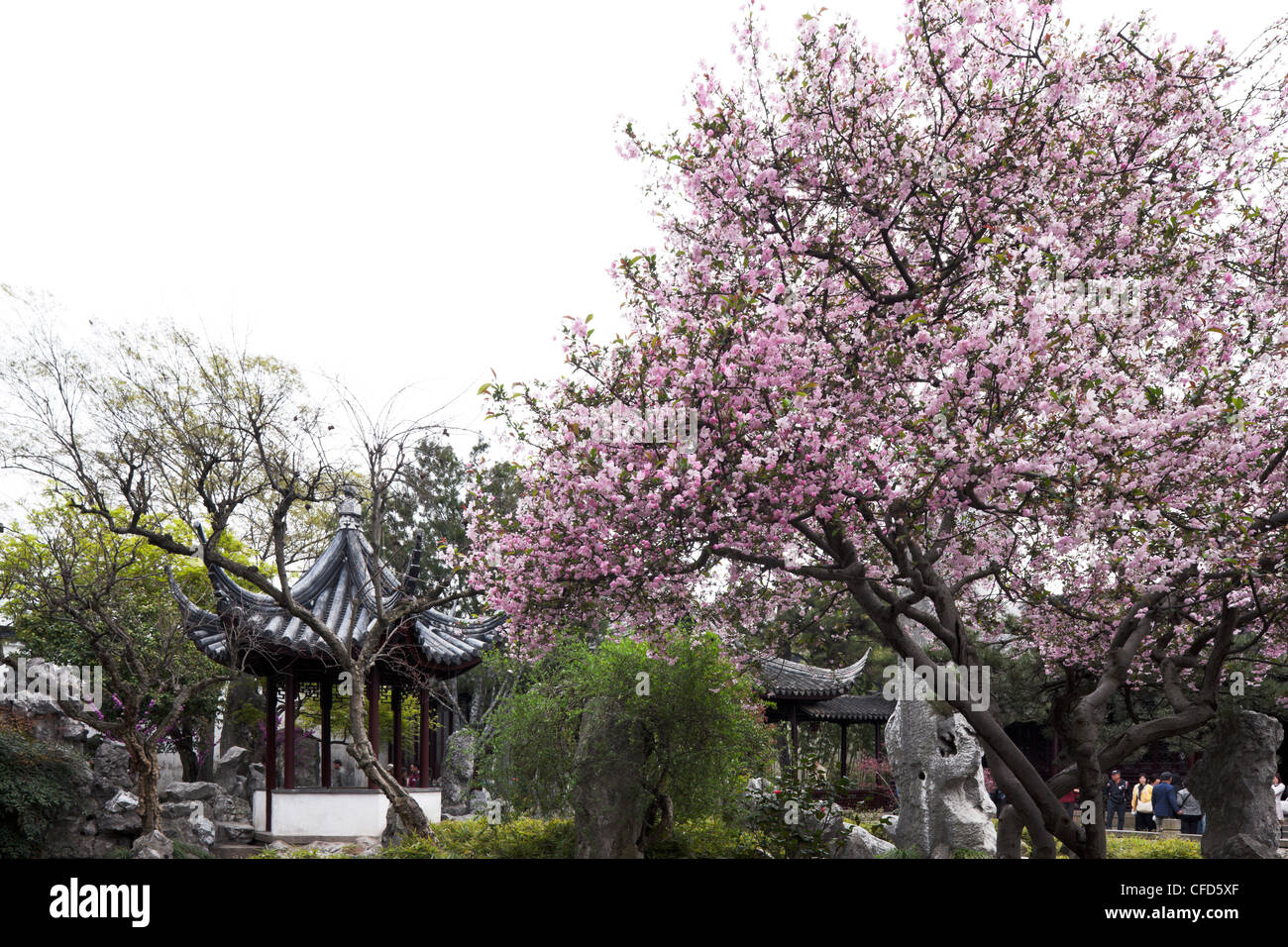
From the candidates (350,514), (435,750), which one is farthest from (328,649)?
(435,750)

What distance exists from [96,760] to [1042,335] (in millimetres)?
13504

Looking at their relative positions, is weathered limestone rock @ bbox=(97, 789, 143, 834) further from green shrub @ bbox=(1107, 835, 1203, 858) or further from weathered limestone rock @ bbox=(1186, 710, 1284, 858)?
weathered limestone rock @ bbox=(1186, 710, 1284, 858)

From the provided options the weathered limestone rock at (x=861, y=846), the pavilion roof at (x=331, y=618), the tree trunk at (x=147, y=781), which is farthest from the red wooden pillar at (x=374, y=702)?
the weathered limestone rock at (x=861, y=846)

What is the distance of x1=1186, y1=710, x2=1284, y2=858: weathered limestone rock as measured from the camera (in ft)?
39.4

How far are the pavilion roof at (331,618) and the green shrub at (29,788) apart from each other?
2.63 m

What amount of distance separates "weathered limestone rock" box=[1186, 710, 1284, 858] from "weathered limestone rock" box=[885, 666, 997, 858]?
8.81 feet

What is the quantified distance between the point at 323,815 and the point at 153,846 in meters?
2.61

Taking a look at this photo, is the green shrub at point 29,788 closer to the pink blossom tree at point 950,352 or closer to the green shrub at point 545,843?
the green shrub at point 545,843

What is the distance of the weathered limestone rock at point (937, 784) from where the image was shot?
543 inches
